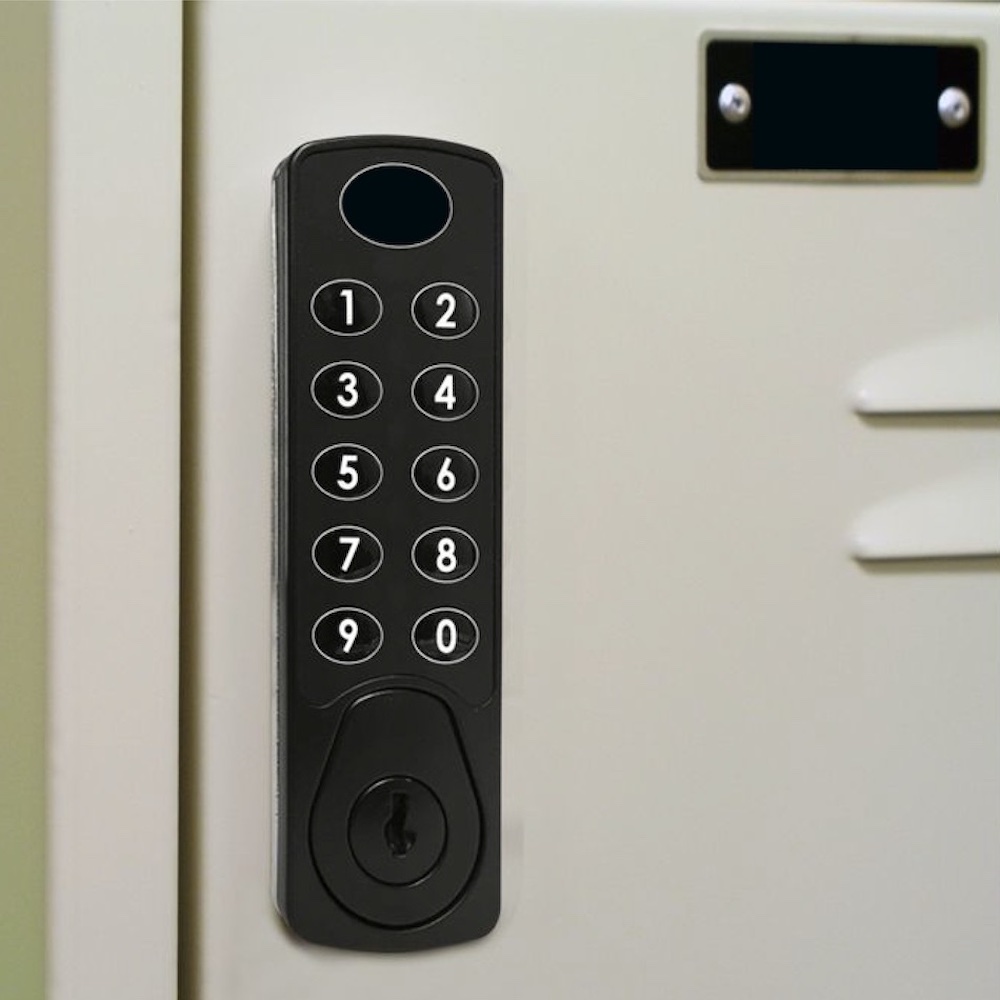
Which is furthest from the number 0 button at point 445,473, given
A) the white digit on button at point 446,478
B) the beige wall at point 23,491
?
the beige wall at point 23,491

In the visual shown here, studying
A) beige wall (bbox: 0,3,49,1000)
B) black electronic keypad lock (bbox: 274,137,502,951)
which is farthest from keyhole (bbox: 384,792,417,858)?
beige wall (bbox: 0,3,49,1000)

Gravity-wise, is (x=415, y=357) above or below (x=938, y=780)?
above

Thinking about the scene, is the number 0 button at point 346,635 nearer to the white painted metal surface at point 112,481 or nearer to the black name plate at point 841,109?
the white painted metal surface at point 112,481

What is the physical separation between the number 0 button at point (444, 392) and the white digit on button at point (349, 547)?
4cm

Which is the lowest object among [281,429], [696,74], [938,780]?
[938,780]

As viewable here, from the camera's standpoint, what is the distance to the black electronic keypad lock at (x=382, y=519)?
43 cm

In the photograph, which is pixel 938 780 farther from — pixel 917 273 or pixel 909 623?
pixel 917 273

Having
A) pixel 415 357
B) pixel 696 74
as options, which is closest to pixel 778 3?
pixel 696 74

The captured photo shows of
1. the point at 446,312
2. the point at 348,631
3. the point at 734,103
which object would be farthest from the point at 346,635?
the point at 734,103

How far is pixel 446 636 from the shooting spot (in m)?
0.44

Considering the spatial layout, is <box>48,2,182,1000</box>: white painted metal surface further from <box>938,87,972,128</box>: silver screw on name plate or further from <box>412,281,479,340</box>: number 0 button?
<box>938,87,972,128</box>: silver screw on name plate

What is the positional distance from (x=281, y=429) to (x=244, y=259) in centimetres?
5

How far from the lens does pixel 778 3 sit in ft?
1.55

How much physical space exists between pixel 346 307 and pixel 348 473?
0.05 meters
